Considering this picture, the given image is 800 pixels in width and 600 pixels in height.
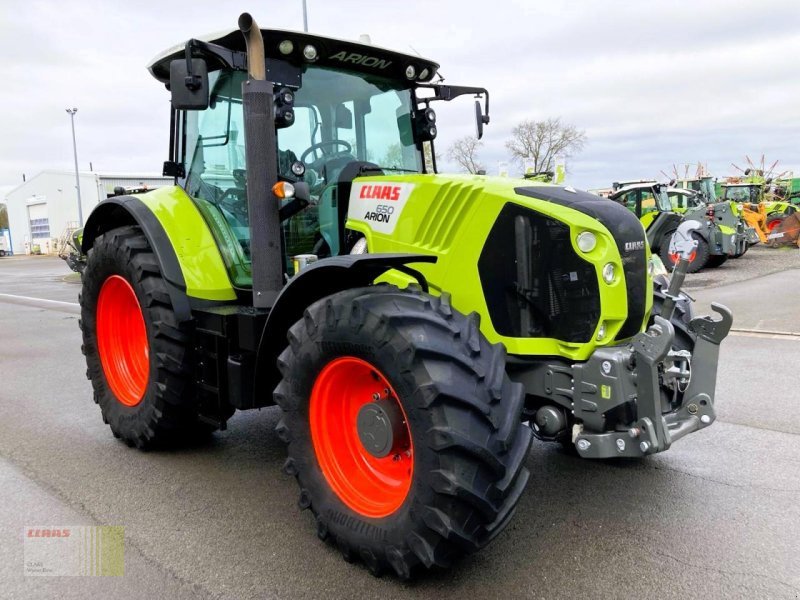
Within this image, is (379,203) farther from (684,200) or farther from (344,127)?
(684,200)

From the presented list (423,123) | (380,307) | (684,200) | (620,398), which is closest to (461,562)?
(620,398)

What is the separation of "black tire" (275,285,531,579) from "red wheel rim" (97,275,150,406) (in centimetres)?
245

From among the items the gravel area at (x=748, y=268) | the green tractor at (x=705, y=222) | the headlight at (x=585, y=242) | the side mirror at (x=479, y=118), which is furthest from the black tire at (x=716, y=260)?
the headlight at (x=585, y=242)

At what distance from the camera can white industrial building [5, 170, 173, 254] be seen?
43.9m

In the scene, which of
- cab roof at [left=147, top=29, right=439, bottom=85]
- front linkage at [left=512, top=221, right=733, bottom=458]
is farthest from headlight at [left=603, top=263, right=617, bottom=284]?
cab roof at [left=147, top=29, right=439, bottom=85]

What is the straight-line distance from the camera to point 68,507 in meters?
3.57

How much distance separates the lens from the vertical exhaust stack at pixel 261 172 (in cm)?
338

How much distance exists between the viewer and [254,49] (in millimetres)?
3346

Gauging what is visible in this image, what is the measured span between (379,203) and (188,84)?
3.82 feet

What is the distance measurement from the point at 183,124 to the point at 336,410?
2.63m

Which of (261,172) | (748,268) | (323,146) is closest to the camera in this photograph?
(261,172)

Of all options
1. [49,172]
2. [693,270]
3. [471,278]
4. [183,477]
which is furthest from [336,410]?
[49,172]

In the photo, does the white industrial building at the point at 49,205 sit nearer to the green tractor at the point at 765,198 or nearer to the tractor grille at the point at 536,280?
the green tractor at the point at 765,198

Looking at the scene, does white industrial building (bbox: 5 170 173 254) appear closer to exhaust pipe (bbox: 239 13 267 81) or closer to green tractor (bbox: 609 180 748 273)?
green tractor (bbox: 609 180 748 273)
